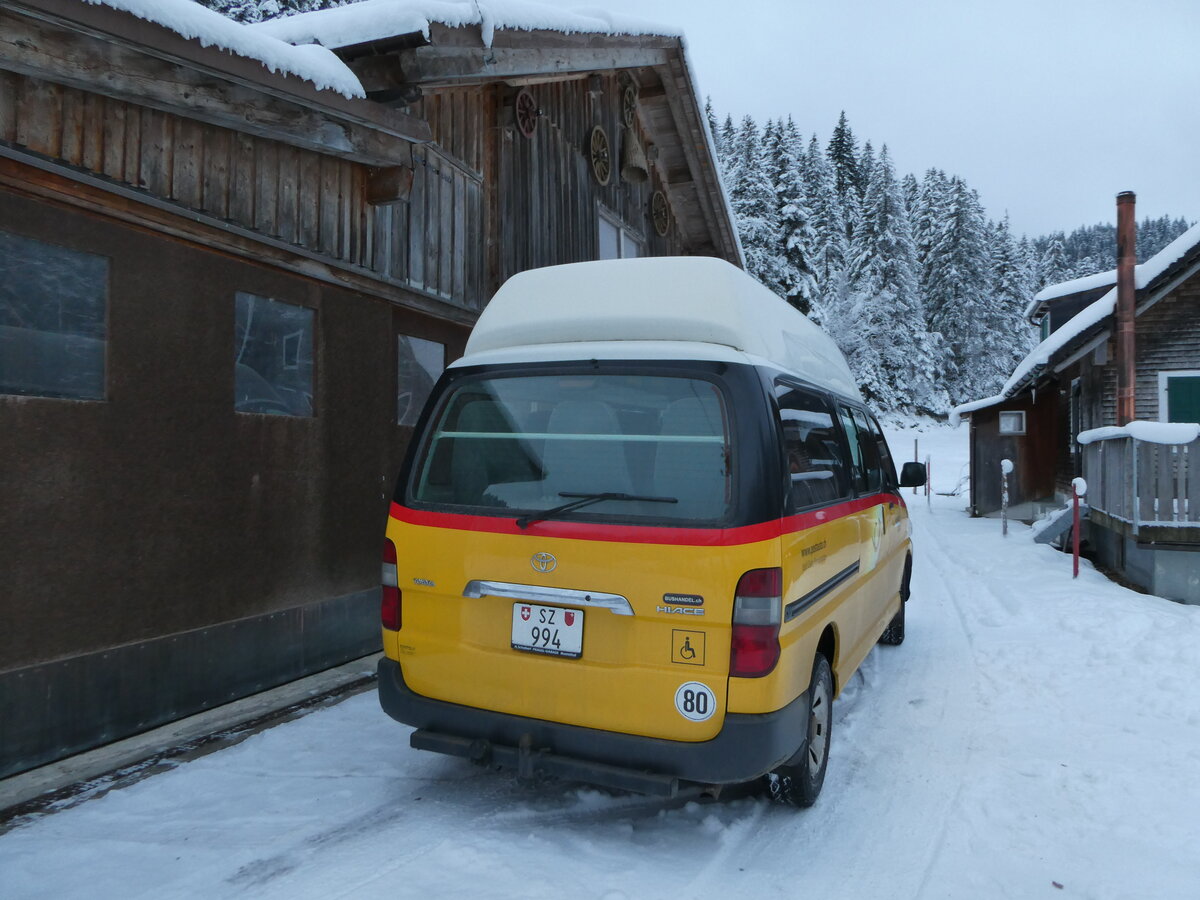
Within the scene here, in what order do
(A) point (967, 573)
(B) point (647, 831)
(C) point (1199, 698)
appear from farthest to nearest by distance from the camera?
(A) point (967, 573), (C) point (1199, 698), (B) point (647, 831)

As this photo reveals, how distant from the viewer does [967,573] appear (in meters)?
10.6

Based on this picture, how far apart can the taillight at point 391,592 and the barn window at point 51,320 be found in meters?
2.08

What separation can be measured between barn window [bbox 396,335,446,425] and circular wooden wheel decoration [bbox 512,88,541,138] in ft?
10.8

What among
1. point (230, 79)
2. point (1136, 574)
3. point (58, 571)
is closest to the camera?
point (58, 571)

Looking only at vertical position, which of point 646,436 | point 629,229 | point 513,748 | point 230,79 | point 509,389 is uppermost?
point 629,229

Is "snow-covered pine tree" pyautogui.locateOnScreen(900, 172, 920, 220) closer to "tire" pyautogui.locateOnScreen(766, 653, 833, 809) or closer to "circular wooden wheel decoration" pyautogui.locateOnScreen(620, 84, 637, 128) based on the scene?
"circular wooden wheel decoration" pyautogui.locateOnScreen(620, 84, 637, 128)

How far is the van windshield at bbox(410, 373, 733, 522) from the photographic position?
3066 mm

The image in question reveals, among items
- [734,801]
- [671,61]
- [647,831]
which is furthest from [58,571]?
[671,61]

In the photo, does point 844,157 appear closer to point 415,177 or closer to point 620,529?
point 415,177

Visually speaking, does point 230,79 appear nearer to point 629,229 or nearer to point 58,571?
point 58,571

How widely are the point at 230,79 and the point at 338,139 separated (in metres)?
1.09

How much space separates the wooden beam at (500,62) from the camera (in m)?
6.04

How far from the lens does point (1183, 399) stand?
1474cm

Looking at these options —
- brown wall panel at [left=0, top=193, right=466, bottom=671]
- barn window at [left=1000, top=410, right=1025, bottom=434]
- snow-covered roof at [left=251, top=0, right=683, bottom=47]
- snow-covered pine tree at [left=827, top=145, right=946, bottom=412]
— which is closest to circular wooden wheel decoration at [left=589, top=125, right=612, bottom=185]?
snow-covered roof at [left=251, top=0, right=683, bottom=47]
